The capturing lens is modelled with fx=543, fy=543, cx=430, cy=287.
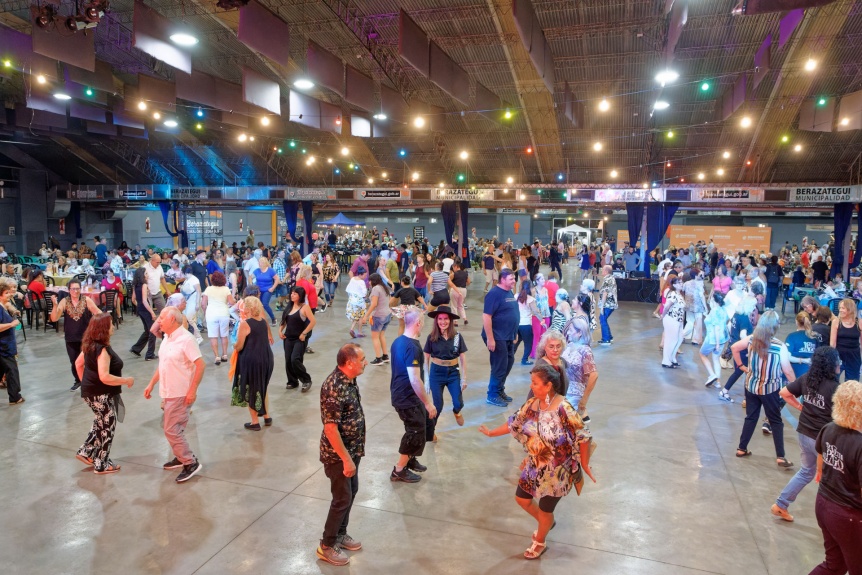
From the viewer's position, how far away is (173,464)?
15.9 feet

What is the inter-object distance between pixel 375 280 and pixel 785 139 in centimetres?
1650

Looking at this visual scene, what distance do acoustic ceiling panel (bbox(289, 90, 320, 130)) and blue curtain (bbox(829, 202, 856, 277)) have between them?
17694 millimetres

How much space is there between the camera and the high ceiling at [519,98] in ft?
41.0

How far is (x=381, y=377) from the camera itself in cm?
770

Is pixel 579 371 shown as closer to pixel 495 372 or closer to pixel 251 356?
pixel 495 372

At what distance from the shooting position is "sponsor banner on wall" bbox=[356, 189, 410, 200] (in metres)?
22.4

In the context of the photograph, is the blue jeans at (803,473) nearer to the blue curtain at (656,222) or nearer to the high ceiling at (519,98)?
the high ceiling at (519,98)

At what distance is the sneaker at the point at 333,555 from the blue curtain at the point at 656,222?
18.5 m

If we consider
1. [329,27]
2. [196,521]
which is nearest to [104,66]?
[329,27]

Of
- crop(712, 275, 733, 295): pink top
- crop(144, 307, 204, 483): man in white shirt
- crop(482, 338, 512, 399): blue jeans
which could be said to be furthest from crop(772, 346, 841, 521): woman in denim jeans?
crop(712, 275, 733, 295): pink top

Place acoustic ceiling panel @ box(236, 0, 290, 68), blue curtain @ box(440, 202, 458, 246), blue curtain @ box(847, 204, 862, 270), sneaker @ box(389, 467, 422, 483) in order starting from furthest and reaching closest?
blue curtain @ box(440, 202, 458, 246) → blue curtain @ box(847, 204, 862, 270) → acoustic ceiling panel @ box(236, 0, 290, 68) → sneaker @ box(389, 467, 422, 483)

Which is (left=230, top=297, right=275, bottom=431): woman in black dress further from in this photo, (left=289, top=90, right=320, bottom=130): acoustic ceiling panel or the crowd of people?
(left=289, top=90, right=320, bottom=130): acoustic ceiling panel

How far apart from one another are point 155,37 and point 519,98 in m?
10.8

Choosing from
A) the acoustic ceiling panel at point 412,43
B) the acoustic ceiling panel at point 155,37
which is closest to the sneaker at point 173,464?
the acoustic ceiling panel at point 155,37
